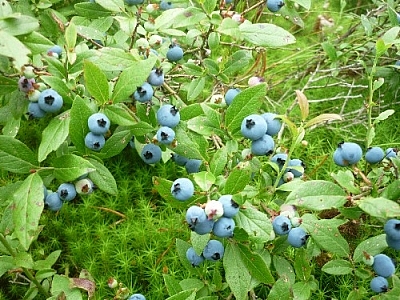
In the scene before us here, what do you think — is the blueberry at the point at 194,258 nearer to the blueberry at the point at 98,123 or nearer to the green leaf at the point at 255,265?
the green leaf at the point at 255,265

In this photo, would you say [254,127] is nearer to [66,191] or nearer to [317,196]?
[317,196]

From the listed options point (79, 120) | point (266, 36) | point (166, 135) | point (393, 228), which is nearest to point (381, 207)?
point (393, 228)

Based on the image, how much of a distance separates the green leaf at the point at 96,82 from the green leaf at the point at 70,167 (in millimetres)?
196

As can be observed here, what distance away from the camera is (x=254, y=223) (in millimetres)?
1514

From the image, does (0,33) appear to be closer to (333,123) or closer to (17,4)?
(17,4)

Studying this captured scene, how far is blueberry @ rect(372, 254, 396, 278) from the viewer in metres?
1.70

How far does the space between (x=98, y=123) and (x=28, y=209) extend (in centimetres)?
32

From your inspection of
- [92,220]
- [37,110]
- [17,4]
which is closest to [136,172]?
[92,220]

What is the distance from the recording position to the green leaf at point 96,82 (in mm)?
1541

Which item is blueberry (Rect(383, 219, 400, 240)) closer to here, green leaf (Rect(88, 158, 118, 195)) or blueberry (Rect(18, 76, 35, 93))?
green leaf (Rect(88, 158, 118, 195))

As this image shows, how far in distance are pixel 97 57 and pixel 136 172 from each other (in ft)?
3.89

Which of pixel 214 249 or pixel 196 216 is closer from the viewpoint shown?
pixel 196 216

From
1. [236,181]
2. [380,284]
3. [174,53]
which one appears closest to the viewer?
[236,181]

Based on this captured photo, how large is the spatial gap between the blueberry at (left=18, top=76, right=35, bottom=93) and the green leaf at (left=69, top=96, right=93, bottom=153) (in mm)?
186
